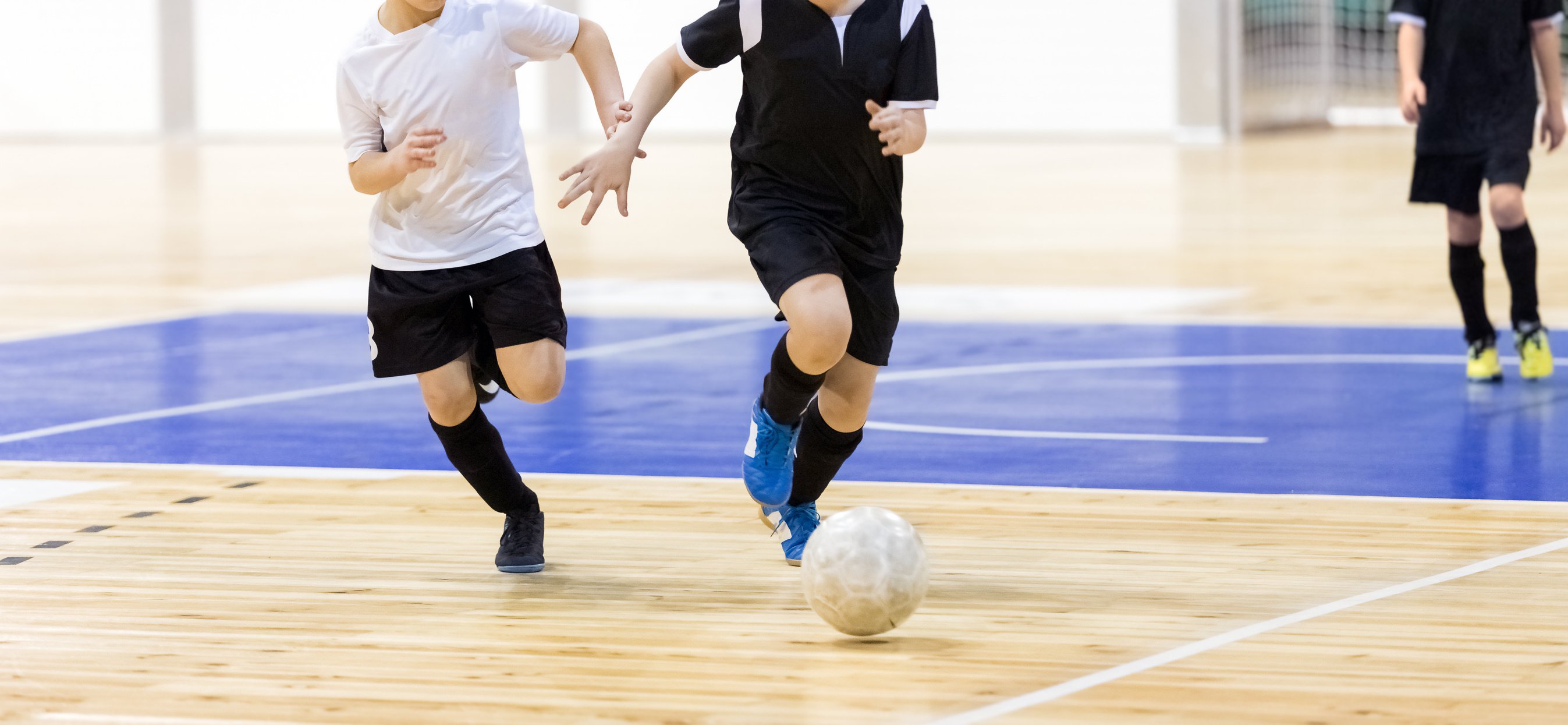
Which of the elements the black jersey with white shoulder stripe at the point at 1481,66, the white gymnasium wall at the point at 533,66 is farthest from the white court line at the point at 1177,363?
the white gymnasium wall at the point at 533,66

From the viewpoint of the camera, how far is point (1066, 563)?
4504 mm

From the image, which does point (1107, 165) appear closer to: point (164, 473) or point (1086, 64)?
point (1086, 64)

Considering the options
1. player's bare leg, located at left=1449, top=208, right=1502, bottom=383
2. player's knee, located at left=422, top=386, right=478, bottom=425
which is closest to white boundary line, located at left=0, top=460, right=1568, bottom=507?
player's knee, located at left=422, top=386, right=478, bottom=425

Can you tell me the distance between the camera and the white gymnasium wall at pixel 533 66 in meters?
24.6

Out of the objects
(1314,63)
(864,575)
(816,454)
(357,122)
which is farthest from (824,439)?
(1314,63)

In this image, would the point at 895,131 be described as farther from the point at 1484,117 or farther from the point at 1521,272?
the point at 1521,272

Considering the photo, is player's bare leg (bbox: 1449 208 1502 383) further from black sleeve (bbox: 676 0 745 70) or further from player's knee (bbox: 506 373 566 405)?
player's knee (bbox: 506 373 566 405)

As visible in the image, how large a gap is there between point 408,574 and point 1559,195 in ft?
43.5

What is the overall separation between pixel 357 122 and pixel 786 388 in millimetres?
1110

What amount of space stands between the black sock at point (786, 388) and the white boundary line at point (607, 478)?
3.25 feet

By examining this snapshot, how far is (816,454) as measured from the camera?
458cm

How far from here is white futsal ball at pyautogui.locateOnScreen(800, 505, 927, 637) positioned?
377 centimetres

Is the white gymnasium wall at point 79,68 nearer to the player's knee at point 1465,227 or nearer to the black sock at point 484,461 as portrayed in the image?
the player's knee at point 1465,227

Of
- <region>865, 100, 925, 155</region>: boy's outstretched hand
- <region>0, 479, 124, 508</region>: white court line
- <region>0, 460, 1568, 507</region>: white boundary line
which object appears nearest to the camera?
<region>865, 100, 925, 155</region>: boy's outstretched hand
